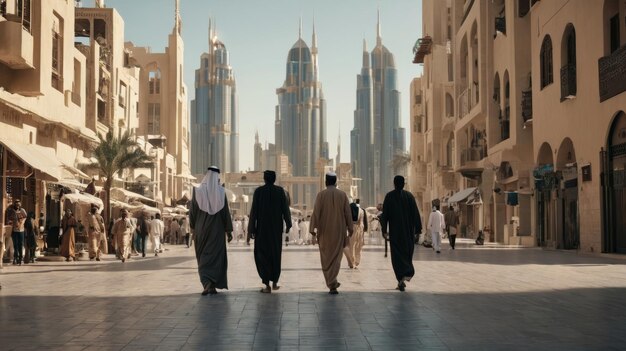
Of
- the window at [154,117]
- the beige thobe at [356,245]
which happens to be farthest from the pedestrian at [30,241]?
the window at [154,117]

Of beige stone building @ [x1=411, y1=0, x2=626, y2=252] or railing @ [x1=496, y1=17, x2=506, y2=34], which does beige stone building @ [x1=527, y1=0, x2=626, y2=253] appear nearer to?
beige stone building @ [x1=411, y1=0, x2=626, y2=252]

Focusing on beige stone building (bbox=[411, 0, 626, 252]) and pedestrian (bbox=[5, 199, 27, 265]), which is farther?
beige stone building (bbox=[411, 0, 626, 252])

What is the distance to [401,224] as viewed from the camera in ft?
42.0

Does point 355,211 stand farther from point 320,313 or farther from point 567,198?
point 567,198

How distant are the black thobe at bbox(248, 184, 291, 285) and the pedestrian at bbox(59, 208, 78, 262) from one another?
38.8 ft

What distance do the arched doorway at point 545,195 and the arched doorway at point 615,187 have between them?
5.71 meters

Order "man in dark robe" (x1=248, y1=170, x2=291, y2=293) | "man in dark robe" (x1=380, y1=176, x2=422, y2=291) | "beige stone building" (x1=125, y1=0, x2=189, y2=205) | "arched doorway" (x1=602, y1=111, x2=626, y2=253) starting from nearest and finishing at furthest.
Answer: "man in dark robe" (x1=248, y1=170, x2=291, y2=293) < "man in dark robe" (x1=380, y1=176, x2=422, y2=291) < "arched doorway" (x1=602, y1=111, x2=626, y2=253) < "beige stone building" (x1=125, y1=0, x2=189, y2=205)

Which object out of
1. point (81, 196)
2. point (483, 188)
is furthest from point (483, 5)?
point (81, 196)

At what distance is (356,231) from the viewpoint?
64.4 ft

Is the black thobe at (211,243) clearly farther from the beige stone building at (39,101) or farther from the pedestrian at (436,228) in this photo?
the pedestrian at (436,228)

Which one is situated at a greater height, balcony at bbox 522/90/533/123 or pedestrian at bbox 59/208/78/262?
balcony at bbox 522/90/533/123

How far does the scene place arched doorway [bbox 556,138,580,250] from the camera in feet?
88.5

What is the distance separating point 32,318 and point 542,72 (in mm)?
25246

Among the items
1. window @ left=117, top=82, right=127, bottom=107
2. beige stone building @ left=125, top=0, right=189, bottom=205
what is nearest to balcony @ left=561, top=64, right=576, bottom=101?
window @ left=117, top=82, right=127, bottom=107
